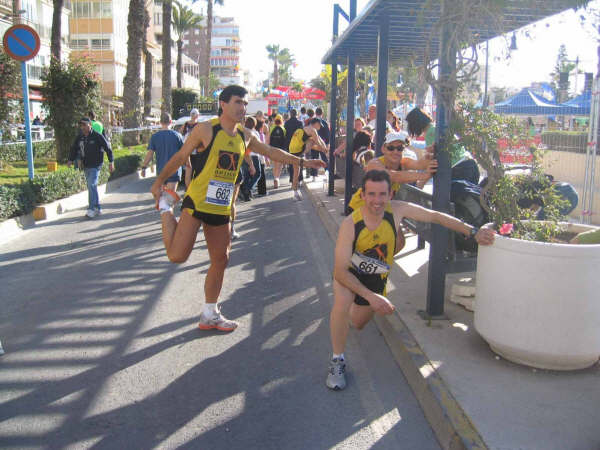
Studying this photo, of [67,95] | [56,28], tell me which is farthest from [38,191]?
[56,28]

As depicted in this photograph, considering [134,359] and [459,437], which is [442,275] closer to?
[459,437]

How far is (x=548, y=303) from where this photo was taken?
3971 millimetres

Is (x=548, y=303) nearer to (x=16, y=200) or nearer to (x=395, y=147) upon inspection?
(x=395, y=147)

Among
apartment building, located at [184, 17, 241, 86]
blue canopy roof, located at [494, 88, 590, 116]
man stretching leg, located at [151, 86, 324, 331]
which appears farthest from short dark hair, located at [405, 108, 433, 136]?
apartment building, located at [184, 17, 241, 86]

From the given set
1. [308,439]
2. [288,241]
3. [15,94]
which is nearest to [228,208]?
[308,439]

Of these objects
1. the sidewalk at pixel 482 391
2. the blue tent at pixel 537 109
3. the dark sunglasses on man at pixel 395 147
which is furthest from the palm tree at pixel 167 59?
the sidewalk at pixel 482 391

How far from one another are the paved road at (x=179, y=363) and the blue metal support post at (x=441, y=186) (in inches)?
24.1

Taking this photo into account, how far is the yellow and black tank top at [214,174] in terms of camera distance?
197 inches

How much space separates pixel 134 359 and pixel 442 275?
2702mm

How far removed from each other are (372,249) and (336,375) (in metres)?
0.94

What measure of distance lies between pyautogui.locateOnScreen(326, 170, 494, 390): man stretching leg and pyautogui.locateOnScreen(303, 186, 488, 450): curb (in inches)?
21.0

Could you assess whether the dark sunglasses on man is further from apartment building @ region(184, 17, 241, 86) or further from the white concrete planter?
apartment building @ region(184, 17, 241, 86)

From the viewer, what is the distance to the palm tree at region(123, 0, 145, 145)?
→ 21.4m

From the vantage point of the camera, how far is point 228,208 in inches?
203
